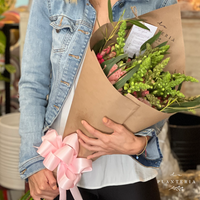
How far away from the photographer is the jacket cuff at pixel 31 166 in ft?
2.51

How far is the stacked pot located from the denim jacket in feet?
2.41

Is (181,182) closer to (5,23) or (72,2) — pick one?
(72,2)

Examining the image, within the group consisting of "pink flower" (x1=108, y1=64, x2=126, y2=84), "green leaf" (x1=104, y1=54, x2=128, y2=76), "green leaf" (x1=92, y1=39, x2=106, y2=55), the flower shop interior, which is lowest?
the flower shop interior

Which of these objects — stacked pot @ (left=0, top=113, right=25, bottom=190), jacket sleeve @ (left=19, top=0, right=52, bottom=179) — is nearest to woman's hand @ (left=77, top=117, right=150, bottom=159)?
jacket sleeve @ (left=19, top=0, right=52, bottom=179)

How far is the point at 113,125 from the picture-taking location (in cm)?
60

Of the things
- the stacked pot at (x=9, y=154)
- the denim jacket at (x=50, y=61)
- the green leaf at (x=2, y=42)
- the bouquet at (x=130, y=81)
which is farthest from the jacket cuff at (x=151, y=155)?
the green leaf at (x=2, y=42)

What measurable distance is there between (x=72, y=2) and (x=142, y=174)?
26.5 inches

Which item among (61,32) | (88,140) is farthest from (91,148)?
(61,32)

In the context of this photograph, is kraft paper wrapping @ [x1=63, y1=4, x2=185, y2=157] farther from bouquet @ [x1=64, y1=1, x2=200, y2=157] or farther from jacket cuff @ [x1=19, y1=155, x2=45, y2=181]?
jacket cuff @ [x1=19, y1=155, x2=45, y2=181]

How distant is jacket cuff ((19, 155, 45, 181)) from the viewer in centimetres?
76

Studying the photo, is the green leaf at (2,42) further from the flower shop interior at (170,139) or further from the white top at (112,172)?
the white top at (112,172)

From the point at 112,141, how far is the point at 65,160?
0.15 meters

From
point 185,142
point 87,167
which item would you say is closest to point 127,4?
point 87,167

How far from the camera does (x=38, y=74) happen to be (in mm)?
818
